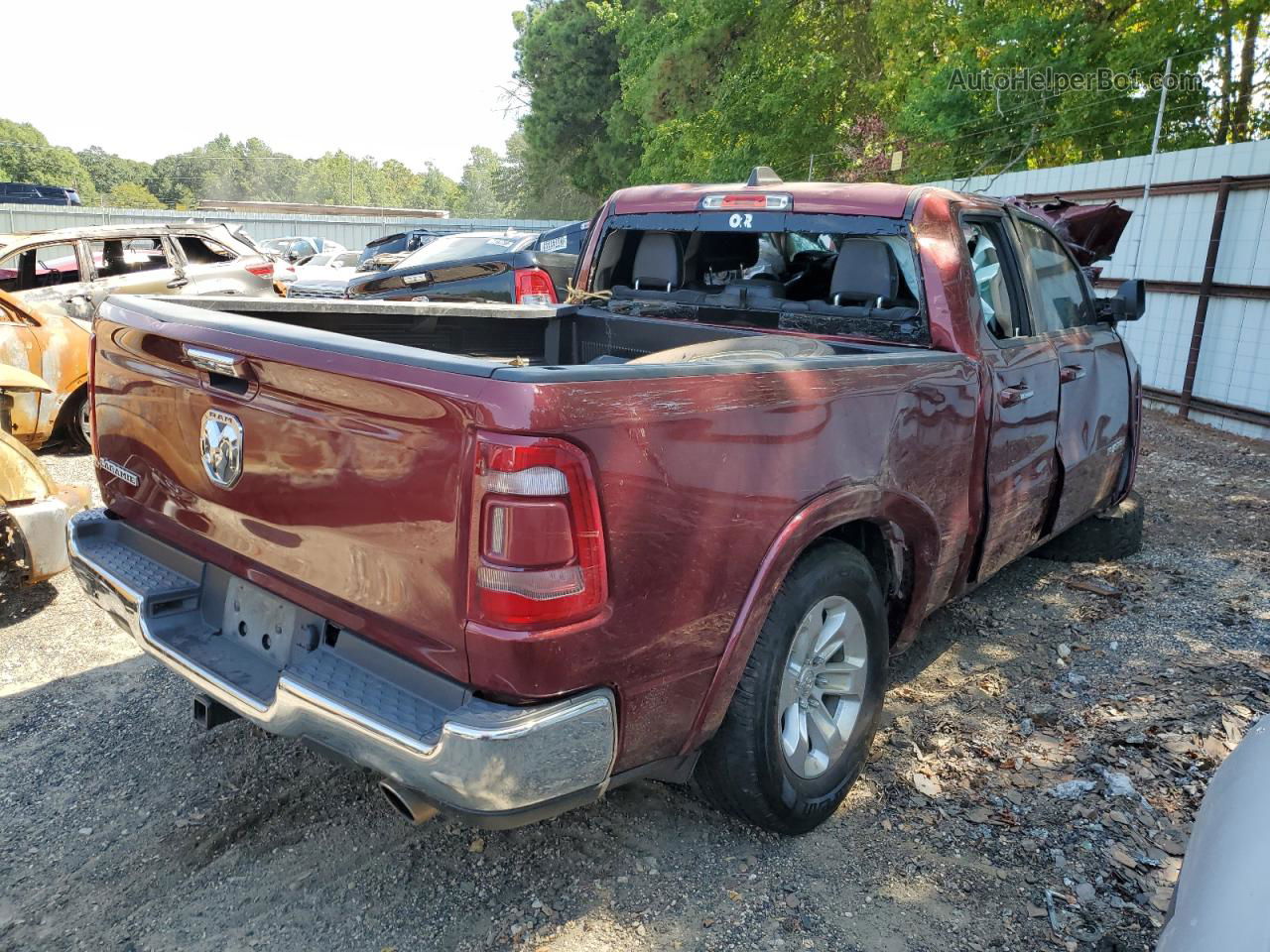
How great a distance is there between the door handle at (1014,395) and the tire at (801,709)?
100cm

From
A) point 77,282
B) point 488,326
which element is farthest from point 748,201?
point 77,282

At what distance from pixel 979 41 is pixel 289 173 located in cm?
13957

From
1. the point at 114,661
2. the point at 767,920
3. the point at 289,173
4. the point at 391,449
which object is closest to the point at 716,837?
the point at 767,920

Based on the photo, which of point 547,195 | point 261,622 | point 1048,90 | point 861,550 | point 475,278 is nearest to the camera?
point 261,622

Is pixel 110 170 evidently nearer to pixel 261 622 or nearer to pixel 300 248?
pixel 300 248

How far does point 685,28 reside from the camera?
23.8 metres

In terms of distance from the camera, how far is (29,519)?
4258 mm

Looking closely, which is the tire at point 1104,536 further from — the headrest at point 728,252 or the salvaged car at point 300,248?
the salvaged car at point 300,248

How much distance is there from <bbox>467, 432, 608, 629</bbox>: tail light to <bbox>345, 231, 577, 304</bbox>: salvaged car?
251 inches

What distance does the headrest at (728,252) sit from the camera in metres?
4.69

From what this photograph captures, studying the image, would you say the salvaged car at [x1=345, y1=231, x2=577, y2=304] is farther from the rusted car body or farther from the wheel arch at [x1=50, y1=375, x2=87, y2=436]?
the wheel arch at [x1=50, y1=375, x2=87, y2=436]

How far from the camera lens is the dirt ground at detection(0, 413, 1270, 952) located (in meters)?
2.55

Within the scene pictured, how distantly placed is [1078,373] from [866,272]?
1310 millimetres

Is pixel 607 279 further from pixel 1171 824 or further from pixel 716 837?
pixel 1171 824
